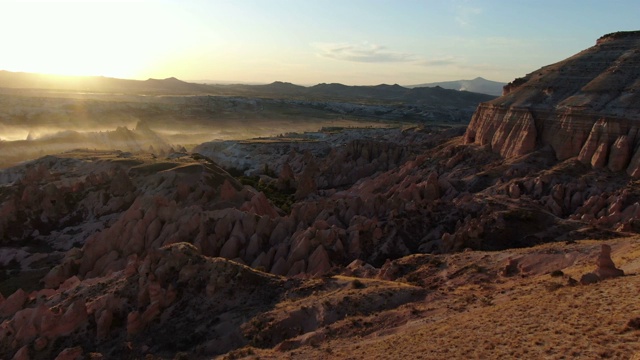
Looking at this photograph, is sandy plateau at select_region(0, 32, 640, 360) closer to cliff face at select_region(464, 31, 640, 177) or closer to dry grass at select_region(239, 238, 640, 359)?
dry grass at select_region(239, 238, 640, 359)

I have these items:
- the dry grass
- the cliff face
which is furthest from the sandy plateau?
the cliff face

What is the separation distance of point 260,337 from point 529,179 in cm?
3589

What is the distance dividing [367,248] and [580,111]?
31.2 m

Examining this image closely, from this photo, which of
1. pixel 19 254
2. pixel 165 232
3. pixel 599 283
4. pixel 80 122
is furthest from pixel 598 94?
pixel 80 122

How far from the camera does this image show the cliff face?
47.8 metres

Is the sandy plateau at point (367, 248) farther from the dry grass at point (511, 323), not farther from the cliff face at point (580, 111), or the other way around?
the cliff face at point (580, 111)

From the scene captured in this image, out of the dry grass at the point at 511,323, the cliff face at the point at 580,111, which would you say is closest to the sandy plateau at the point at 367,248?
the dry grass at the point at 511,323

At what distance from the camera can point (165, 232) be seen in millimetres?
39406

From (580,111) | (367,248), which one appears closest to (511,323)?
(367,248)

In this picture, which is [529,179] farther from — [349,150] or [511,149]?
[349,150]

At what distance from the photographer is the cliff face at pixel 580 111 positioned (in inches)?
1880

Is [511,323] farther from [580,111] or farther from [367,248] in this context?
[580,111]

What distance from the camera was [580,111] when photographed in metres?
51.7

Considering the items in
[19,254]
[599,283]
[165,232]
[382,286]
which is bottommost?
[19,254]
